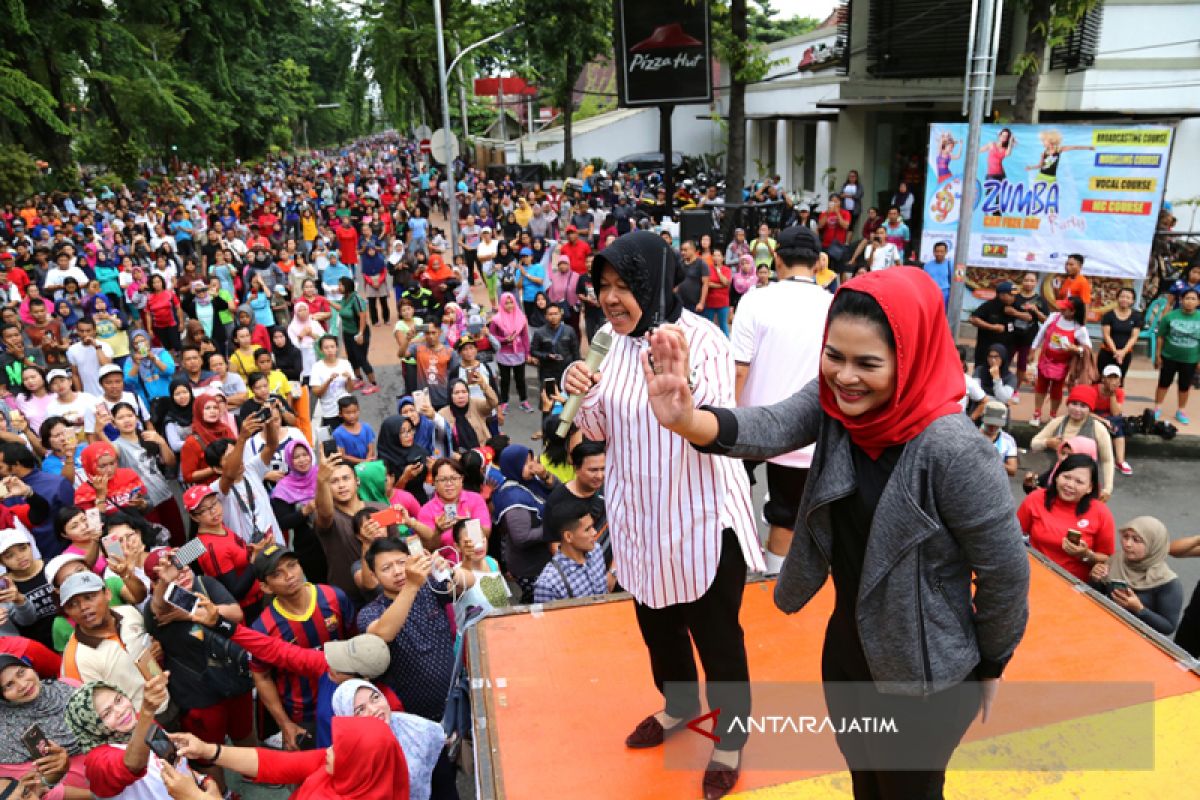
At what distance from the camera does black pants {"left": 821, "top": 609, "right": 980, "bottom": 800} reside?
1.93 meters

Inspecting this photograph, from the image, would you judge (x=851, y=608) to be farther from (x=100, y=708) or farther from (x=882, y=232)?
(x=882, y=232)

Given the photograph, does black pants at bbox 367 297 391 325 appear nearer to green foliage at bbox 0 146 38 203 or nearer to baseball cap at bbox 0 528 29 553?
baseball cap at bbox 0 528 29 553

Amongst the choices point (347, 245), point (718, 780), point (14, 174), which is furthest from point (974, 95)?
point (14, 174)

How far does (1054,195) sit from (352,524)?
10022 mm

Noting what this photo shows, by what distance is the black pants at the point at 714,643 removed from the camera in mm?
2617

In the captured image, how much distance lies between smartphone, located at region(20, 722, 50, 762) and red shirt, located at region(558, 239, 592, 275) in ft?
30.4

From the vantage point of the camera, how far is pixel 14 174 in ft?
73.5

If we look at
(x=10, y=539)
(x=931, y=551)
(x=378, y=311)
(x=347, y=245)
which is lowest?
(x=378, y=311)

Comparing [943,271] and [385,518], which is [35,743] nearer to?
[385,518]

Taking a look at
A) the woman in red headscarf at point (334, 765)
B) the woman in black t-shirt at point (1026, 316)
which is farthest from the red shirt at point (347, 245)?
the woman in red headscarf at point (334, 765)

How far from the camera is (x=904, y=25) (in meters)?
17.0

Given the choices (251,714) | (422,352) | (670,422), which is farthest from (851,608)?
(422,352)

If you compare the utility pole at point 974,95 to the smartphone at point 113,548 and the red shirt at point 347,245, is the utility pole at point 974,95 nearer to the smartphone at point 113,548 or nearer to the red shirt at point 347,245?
the smartphone at point 113,548

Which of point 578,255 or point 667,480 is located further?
point 578,255
